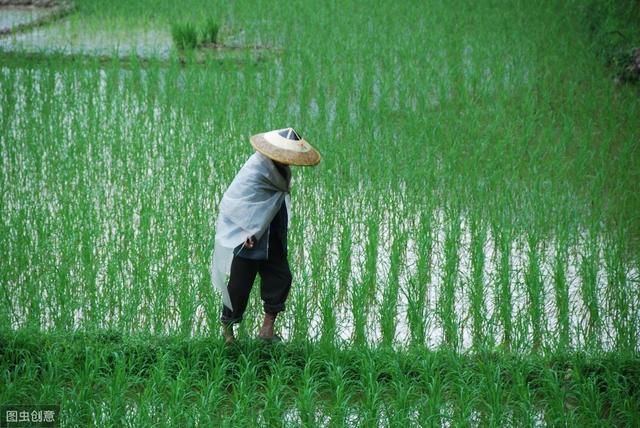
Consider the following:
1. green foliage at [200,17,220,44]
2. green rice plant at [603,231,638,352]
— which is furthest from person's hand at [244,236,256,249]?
green foliage at [200,17,220,44]

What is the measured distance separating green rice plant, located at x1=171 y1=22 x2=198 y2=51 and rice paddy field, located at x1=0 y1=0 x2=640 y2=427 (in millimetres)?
133

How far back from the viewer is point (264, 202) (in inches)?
155

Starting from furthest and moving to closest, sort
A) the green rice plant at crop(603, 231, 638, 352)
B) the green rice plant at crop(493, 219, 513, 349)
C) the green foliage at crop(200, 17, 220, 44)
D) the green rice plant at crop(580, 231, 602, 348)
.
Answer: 1. the green foliage at crop(200, 17, 220, 44)
2. the green rice plant at crop(493, 219, 513, 349)
3. the green rice plant at crop(580, 231, 602, 348)
4. the green rice plant at crop(603, 231, 638, 352)

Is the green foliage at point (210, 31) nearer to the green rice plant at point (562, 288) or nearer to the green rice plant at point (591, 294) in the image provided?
the green rice plant at point (562, 288)

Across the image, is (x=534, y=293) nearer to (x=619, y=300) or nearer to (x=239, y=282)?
(x=619, y=300)

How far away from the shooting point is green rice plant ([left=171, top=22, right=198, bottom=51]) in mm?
9453

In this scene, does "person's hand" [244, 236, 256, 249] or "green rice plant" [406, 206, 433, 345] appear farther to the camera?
"green rice plant" [406, 206, 433, 345]

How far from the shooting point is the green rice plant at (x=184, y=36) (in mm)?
9453

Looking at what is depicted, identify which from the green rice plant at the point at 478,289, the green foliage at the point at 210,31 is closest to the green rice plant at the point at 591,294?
the green rice plant at the point at 478,289

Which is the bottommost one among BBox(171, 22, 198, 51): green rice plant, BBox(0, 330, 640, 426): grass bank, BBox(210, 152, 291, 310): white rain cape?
BBox(0, 330, 640, 426): grass bank

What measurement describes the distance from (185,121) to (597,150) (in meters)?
3.05

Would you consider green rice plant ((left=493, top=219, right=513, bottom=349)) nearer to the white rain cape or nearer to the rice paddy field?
the rice paddy field

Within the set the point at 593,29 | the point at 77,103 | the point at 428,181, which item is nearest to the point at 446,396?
the point at 428,181

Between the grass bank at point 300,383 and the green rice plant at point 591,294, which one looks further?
the green rice plant at point 591,294
